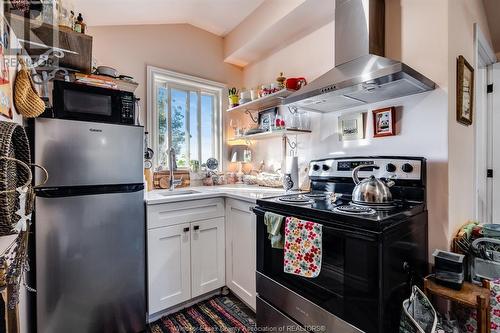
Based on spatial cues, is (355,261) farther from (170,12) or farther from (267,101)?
(170,12)

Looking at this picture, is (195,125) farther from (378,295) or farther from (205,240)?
(378,295)

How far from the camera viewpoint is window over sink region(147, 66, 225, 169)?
250cm

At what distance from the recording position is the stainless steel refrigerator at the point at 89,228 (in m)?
1.36

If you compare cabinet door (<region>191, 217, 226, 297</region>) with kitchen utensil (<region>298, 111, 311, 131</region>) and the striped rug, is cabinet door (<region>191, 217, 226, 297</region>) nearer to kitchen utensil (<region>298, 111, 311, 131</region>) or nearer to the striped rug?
the striped rug

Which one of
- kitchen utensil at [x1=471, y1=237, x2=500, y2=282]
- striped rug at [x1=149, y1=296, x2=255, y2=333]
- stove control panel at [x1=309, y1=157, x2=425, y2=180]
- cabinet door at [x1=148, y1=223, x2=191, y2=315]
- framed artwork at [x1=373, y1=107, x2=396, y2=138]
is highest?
framed artwork at [x1=373, y1=107, x2=396, y2=138]

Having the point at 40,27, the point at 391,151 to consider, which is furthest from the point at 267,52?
the point at 40,27

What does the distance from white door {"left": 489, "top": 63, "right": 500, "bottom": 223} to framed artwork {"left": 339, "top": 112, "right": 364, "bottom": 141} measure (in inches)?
61.0

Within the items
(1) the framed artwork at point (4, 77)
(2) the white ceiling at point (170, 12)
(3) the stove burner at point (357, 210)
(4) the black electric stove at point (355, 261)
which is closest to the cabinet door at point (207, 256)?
(4) the black electric stove at point (355, 261)

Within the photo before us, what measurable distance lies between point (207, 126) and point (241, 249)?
5.23 ft

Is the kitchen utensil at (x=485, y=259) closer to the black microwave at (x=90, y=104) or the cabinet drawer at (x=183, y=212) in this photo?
the cabinet drawer at (x=183, y=212)

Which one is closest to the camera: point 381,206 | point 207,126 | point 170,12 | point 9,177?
point 9,177

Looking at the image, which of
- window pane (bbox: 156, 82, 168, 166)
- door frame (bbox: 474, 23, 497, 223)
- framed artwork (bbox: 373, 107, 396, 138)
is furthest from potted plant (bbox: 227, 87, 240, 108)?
door frame (bbox: 474, 23, 497, 223)

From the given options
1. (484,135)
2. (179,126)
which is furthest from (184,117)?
(484,135)

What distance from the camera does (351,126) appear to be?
5.76 feet
